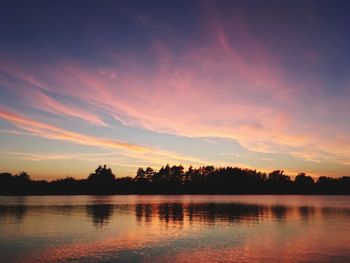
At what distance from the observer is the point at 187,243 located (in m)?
37.7

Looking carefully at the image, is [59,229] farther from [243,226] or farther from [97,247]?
[243,226]

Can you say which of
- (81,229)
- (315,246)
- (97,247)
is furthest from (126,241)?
(315,246)

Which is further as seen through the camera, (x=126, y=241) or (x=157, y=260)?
(x=126, y=241)

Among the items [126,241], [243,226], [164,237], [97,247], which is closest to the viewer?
[97,247]

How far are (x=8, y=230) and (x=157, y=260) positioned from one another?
1018 inches

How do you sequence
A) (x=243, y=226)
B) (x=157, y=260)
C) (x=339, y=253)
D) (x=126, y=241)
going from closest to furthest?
(x=157, y=260) → (x=339, y=253) → (x=126, y=241) → (x=243, y=226)

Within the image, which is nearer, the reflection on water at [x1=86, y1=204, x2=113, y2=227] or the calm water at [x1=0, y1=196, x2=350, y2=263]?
the calm water at [x1=0, y1=196, x2=350, y2=263]

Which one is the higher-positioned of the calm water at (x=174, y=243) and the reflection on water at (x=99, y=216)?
the reflection on water at (x=99, y=216)

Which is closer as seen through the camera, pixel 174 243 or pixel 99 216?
pixel 174 243

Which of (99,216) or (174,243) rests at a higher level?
(99,216)

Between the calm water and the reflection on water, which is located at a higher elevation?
the reflection on water

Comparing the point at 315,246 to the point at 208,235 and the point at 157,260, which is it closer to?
the point at 208,235

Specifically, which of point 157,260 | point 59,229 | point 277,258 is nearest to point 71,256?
point 157,260

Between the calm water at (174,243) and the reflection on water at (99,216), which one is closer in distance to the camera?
the calm water at (174,243)
